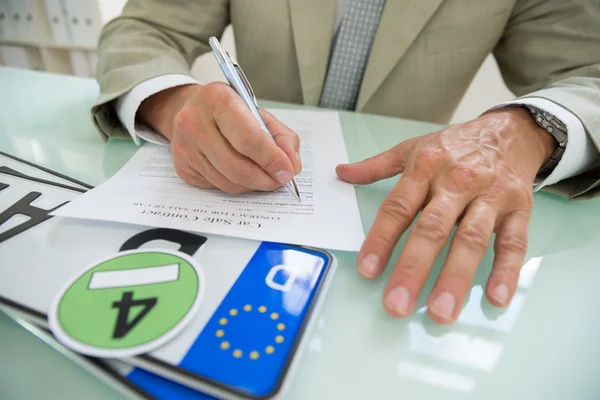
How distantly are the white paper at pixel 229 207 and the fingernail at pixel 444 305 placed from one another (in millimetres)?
85

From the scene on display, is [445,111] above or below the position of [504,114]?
below

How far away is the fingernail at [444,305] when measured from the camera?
0.82 ft

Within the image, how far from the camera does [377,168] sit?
430 mm

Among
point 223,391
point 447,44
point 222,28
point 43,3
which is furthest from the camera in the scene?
point 43,3

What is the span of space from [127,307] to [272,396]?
0.11 metres

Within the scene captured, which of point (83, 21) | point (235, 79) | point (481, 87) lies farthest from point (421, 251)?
point (83, 21)

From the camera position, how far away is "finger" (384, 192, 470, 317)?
260 millimetres

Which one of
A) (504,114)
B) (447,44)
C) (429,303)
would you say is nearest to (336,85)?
(447,44)

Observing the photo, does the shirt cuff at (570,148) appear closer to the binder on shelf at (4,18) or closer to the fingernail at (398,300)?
the fingernail at (398,300)

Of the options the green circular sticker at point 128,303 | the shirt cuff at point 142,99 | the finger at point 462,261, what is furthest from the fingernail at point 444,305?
the shirt cuff at point 142,99

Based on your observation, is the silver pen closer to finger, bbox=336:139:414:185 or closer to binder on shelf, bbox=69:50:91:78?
finger, bbox=336:139:414:185

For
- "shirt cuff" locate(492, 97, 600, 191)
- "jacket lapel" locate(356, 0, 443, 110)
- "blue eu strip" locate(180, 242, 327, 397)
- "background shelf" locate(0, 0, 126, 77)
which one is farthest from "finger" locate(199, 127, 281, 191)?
"background shelf" locate(0, 0, 126, 77)

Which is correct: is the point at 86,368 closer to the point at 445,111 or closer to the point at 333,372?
the point at 333,372

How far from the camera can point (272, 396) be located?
0.18m
